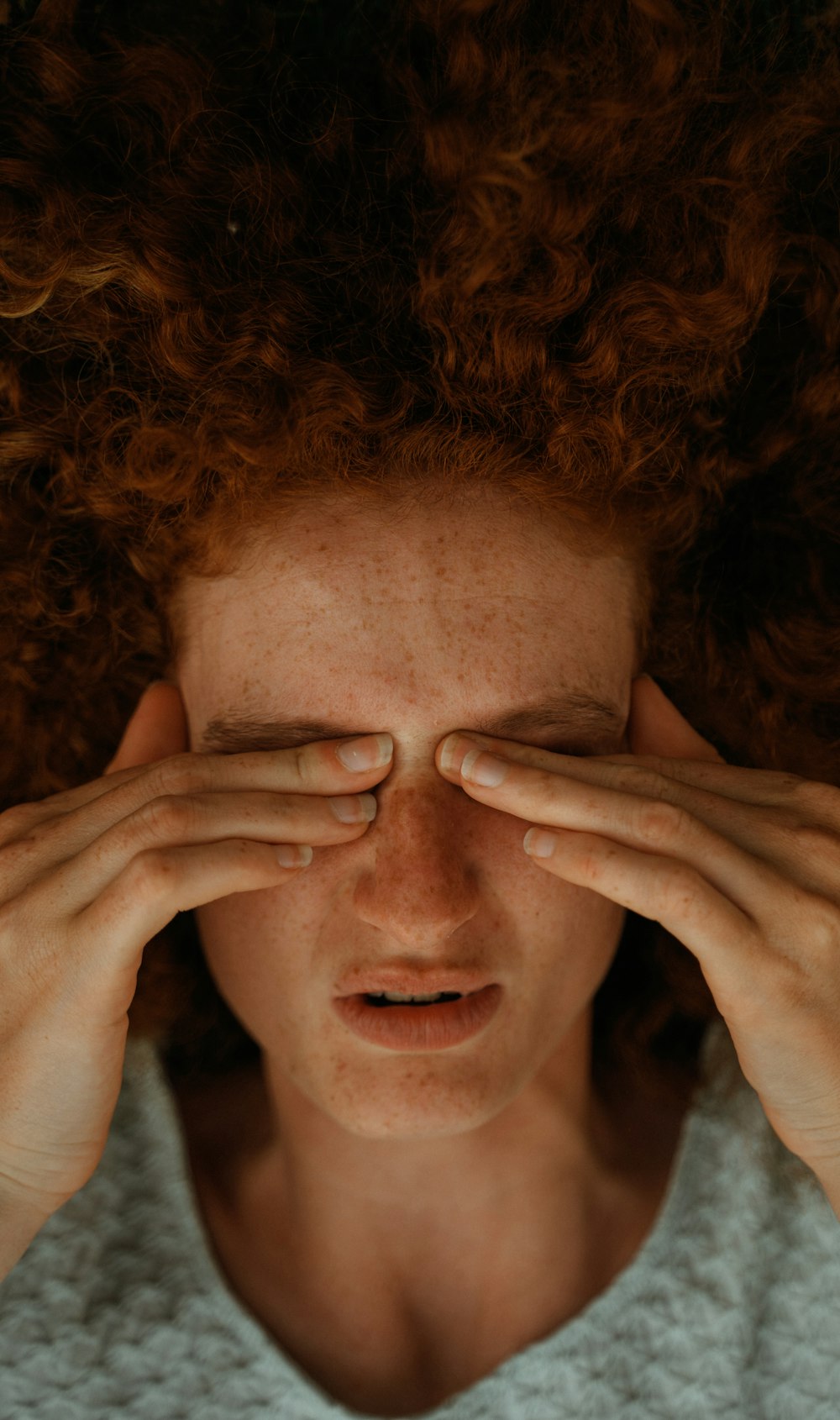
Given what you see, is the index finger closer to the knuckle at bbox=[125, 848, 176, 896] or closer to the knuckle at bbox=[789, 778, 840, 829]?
the knuckle at bbox=[125, 848, 176, 896]

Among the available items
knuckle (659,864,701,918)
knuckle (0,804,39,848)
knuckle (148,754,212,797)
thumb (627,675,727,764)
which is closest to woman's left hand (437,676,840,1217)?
knuckle (659,864,701,918)

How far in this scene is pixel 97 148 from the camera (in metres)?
1.30

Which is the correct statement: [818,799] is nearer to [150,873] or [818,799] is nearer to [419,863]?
[419,863]

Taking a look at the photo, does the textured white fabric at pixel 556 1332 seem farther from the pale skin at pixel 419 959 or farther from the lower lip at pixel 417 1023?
the lower lip at pixel 417 1023

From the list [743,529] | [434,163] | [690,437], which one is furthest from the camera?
[743,529]

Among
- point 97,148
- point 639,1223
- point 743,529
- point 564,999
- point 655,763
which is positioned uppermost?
point 97,148

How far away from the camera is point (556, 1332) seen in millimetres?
1549

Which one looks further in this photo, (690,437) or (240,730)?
(690,437)

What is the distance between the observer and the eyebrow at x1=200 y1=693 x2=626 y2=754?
1.30 metres

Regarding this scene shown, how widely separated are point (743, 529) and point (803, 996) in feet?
2.01

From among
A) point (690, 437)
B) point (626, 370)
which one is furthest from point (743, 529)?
point (626, 370)

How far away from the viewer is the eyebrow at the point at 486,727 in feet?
4.26

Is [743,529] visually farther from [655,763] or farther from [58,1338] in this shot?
[58,1338]

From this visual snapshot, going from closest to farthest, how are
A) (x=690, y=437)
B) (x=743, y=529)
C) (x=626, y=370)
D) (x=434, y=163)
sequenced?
(x=434, y=163) → (x=626, y=370) → (x=690, y=437) → (x=743, y=529)
